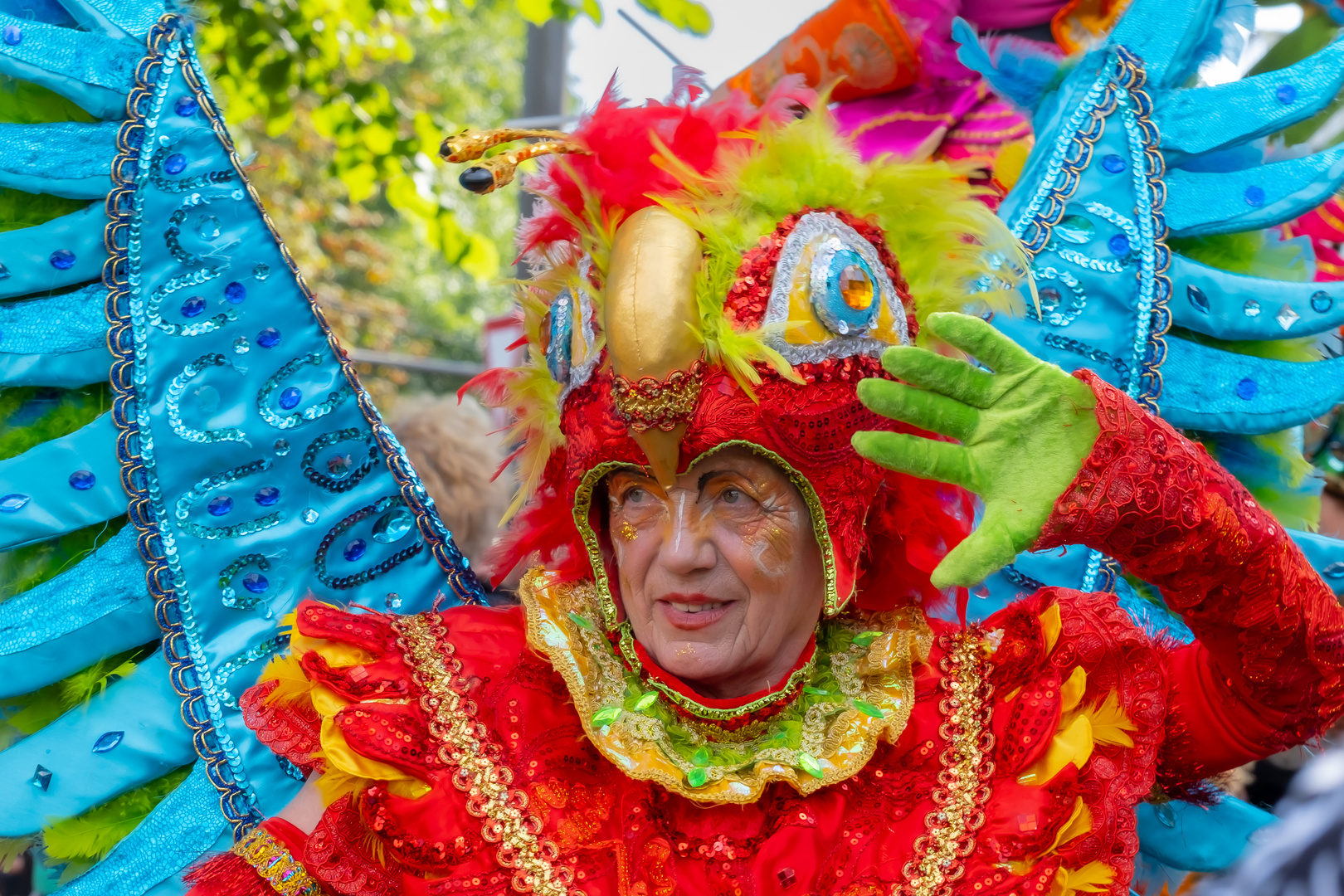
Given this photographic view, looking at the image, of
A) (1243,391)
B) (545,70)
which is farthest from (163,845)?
(545,70)

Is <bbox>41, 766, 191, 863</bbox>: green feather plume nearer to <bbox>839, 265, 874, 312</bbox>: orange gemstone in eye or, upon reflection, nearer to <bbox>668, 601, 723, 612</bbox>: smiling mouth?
<bbox>668, 601, 723, 612</bbox>: smiling mouth

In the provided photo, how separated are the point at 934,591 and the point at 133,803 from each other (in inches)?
55.5

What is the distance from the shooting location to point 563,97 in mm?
4652

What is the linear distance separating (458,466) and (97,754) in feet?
4.56

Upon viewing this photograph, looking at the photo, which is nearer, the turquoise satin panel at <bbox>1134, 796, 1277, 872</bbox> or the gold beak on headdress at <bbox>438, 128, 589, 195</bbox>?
the gold beak on headdress at <bbox>438, 128, 589, 195</bbox>

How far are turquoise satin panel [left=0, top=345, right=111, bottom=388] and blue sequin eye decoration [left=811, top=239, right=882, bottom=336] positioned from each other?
1.20m

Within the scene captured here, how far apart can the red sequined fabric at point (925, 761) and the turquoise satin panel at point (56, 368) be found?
0.60 m

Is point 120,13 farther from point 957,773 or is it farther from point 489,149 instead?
point 957,773

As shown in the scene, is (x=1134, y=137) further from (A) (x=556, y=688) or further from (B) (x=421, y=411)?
(B) (x=421, y=411)

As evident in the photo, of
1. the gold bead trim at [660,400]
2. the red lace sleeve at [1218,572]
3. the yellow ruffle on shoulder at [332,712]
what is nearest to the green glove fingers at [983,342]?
the red lace sleeve at [1218,572]

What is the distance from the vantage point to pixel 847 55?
293 centimetres

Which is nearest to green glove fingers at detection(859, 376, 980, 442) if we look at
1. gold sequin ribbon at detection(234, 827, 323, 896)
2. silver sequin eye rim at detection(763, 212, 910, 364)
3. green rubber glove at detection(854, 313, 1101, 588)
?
green rubber glove at detection(854, 313, 1101, 588)

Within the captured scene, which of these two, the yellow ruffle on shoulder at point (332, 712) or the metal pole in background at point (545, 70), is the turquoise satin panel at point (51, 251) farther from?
the metal pole in background at point (545, 70)

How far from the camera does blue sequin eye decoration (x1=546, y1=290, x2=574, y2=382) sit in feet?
6.37
